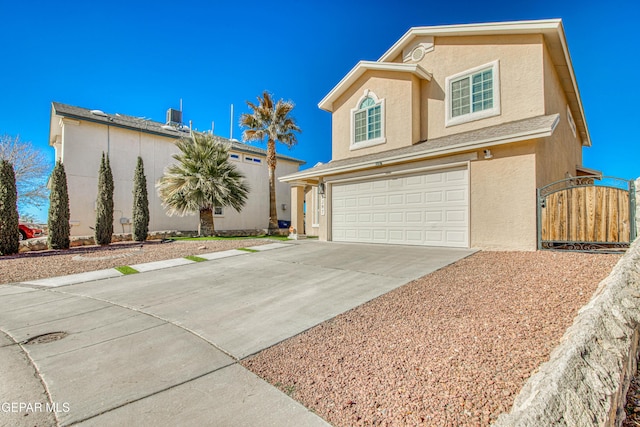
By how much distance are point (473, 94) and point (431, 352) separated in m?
9.48

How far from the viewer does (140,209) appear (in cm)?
1519

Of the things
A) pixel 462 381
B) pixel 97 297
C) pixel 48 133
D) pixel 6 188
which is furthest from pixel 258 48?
pixel 462 381

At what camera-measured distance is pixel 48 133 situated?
803 inches

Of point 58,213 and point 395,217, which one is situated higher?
point 58,213

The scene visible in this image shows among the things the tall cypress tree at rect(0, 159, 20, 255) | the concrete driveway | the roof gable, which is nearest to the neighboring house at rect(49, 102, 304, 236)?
the tall cypress tree at rect(0, 159, 20, 255)

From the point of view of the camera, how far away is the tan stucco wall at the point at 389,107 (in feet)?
35.0

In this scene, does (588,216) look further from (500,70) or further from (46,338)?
(46,338)

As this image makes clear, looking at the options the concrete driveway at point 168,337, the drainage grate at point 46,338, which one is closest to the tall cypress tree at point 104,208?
the concrete driveway at point 168,337

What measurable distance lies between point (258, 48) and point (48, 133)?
16.6m

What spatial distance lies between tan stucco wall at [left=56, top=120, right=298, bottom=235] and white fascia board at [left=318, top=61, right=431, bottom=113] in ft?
38.8

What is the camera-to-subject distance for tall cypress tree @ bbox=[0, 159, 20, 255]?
1029 centimetres

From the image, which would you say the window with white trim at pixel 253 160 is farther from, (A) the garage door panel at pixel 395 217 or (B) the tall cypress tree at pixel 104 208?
(A) the garage door panel at pixel 395 217

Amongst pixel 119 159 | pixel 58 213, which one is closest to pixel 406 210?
pixel 58 213

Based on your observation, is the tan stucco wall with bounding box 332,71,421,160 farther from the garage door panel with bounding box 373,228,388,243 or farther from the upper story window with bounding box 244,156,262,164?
the upper story window with bounding box 244,156,262,164
